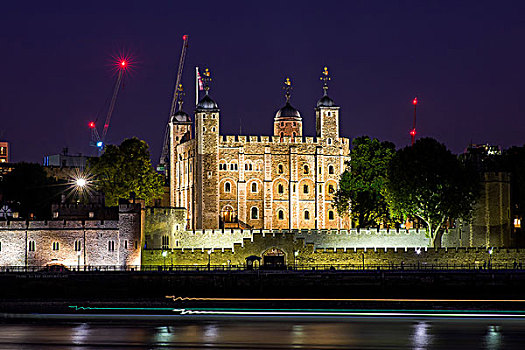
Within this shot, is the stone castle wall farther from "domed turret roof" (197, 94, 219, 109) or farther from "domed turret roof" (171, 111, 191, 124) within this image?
"domed turret roof" (171, 111, 191, 124)

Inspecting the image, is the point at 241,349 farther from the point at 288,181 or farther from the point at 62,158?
the point at 62,158

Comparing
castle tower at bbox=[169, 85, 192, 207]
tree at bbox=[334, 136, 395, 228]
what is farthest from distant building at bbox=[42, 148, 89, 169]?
tree at bbox=[334, 136, 395, 228]

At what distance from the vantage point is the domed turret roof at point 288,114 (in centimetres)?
13350

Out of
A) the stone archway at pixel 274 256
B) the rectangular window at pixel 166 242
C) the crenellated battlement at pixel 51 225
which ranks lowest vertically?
the stone archway at pixel 274 256

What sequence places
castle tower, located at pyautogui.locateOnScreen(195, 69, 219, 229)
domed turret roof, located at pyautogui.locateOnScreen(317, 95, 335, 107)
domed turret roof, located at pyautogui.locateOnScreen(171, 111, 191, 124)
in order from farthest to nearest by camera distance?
domed turret roof, located at pyautogui.locateOnScreen(171, 111, 191, 124)
domed turret roof, located at pyautogui.locateOnScreen(317, 95, 335, 107)
castle tower, located at pyautogui.locateOnScreen(195, 69, 219, 229)

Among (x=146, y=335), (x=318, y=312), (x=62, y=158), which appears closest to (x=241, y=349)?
(x=146, y=335)

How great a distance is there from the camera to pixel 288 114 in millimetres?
133625

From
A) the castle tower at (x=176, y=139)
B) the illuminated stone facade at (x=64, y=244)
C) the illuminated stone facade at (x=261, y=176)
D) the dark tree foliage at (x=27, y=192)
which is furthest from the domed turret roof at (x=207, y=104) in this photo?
the illuminated stone facade at (x=64, y=244)

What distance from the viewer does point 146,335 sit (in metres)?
56.2

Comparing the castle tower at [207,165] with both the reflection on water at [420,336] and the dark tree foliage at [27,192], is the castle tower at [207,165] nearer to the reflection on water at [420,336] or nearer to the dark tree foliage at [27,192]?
the dark tree foliage at [27,192]

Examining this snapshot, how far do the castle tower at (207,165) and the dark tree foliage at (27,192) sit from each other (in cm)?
1516

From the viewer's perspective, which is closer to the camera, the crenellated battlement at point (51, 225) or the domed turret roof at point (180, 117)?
the crenellated battlement at point (51, 225)

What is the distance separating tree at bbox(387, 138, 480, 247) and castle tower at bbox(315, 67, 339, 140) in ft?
89.4

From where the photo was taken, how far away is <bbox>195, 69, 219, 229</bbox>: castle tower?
385 ft
